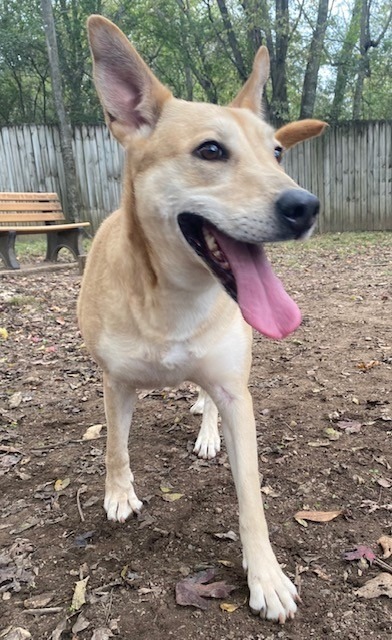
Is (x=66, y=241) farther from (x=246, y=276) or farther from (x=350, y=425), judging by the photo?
(x=246, y=276)

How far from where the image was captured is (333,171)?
46.8 feet

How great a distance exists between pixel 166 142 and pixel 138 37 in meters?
20.9

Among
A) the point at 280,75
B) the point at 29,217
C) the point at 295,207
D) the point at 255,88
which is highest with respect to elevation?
the point at 280,75

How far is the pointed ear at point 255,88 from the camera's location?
2.77m

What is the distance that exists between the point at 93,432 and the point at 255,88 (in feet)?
7.29

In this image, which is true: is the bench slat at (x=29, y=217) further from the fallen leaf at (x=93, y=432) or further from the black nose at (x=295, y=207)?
the black nose at (x=295, y=207)

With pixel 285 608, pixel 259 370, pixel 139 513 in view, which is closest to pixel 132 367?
pixel 139 513

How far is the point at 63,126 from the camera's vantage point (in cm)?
1258

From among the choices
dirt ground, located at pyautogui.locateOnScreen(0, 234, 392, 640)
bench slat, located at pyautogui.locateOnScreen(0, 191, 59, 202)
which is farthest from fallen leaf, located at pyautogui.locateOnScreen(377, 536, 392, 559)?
bench slat, located at pyautogui.locateOnScreen(0, 191, 59, 202)

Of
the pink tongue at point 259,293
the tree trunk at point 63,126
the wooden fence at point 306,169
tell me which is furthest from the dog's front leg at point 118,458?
the wooden fence at point 306,169

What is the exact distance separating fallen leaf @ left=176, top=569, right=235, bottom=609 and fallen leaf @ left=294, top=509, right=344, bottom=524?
1.80 ft

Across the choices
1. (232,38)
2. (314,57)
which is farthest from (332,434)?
(232,38)

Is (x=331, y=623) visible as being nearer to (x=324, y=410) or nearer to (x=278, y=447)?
(x=278, y=447)

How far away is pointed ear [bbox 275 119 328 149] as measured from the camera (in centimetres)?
286
